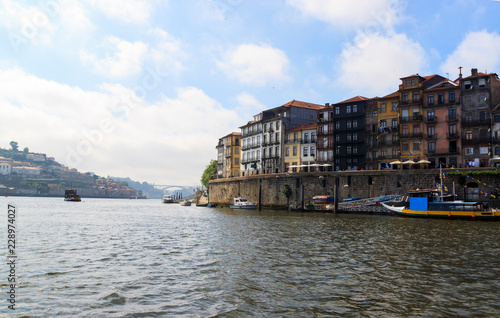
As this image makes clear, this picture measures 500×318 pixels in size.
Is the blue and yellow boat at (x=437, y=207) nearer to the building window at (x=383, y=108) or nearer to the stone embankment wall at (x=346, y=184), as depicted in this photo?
the stone embankment wall at (x=346, y=184)

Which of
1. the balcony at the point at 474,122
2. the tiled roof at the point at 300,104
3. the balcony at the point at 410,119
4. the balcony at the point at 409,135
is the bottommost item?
the balcony at the point at 409,135

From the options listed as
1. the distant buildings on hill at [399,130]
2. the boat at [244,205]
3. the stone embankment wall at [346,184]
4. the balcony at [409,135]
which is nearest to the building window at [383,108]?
the distant buildings on hill at [399,130]

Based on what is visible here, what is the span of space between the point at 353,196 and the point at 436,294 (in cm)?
5326

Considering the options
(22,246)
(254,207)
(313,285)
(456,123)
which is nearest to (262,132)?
(254,207)

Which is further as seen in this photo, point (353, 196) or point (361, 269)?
point (353, 196)

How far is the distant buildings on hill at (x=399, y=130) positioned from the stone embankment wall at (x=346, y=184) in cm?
263

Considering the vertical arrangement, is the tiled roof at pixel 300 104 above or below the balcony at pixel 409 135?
above

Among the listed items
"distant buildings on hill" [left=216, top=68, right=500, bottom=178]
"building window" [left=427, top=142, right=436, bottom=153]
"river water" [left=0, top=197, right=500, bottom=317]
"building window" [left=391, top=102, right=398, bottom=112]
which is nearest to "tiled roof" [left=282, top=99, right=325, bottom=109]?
"distant buildings on hill" [left=216, top=68, right=500, bottom=178]

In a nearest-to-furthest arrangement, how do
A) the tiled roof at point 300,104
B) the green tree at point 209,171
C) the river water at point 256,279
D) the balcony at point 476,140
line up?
the river water at point 256,279, the balcony at point 476,140, the tiled roof at point 300,104, the green tree at point 209,171

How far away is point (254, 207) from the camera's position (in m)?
78.6

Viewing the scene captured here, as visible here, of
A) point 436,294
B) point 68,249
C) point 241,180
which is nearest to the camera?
point 436,294

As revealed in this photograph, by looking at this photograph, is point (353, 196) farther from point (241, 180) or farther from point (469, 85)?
point (241, 180)

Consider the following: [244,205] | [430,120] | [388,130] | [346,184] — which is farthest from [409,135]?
[244,205]

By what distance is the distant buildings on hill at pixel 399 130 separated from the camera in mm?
→ 62219
